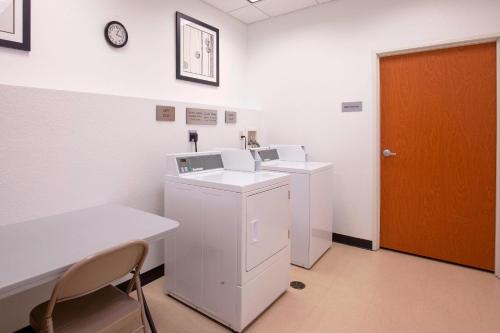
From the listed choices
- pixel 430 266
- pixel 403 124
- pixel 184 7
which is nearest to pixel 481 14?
pixel 403 124

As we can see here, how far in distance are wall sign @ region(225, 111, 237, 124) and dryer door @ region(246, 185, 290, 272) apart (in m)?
1.22

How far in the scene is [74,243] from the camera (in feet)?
4.15

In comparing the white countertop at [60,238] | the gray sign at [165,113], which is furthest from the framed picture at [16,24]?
the white countertop at [60,238]

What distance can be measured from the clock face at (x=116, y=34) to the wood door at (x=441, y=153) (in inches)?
93.4

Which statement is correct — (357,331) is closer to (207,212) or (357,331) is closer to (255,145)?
(207,212)

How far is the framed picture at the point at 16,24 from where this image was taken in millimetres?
1671

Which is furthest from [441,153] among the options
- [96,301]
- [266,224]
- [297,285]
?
[96,301]

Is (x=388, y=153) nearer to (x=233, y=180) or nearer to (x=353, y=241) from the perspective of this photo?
(x=353, y=241)

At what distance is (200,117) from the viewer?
8.89ft

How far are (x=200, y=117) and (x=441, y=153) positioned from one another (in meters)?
2.23

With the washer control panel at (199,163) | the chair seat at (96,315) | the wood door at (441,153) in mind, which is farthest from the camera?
the wood door at (441,153)

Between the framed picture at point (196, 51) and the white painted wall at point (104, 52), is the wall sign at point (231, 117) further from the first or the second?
the framed picture at point (196, 51)

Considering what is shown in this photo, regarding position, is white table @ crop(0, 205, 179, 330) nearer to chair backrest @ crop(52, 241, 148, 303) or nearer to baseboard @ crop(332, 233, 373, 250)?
chair backrest @ crop(52, 241, 148, 303)

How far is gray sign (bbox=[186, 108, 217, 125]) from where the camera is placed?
2.62 metres
